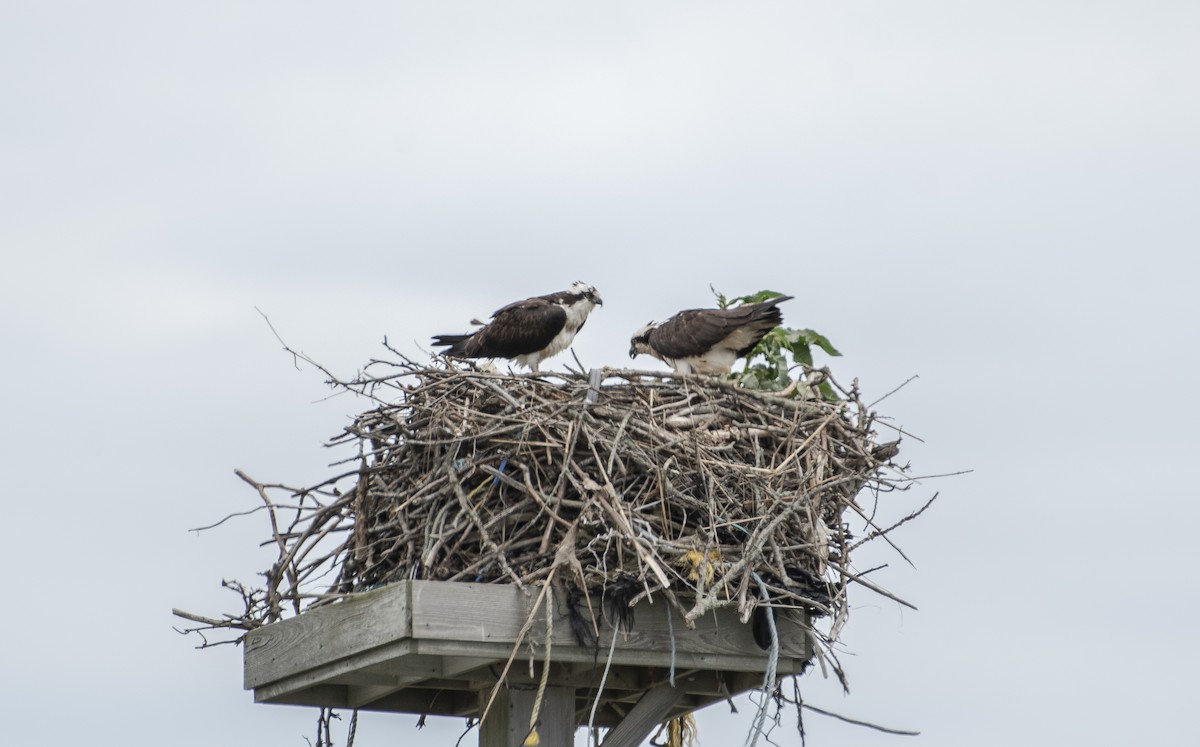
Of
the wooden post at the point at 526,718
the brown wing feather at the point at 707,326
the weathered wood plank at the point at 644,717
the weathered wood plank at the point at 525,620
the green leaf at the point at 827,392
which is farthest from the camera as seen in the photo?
the brown wing feather at the point at 707,326

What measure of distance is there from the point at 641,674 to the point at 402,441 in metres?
1.38

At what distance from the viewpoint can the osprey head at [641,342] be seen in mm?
8898

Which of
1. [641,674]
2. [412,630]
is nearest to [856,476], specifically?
[641,674]

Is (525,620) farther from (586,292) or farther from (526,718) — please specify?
(586,292)

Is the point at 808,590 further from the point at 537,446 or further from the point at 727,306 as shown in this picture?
the point at 727,306

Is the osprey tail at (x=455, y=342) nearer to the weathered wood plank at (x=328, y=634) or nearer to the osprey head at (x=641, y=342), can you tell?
the osprey head at (x=641, y=342)

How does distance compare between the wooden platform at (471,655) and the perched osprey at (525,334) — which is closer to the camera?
the wooden platform at (471,655)

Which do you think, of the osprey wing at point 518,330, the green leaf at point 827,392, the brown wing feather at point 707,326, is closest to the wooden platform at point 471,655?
the green leaf at point 827,392

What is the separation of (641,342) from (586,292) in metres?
0.45

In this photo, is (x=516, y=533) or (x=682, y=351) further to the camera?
(x=682, y=351)

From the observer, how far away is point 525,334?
8.58m

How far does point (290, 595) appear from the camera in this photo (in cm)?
607

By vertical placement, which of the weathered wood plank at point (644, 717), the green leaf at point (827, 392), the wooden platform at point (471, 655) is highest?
the green leaf at point (827, 392)

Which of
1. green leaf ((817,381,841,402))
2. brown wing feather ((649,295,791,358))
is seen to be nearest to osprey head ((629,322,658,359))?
brown wing feather ((649,295,791,358))
